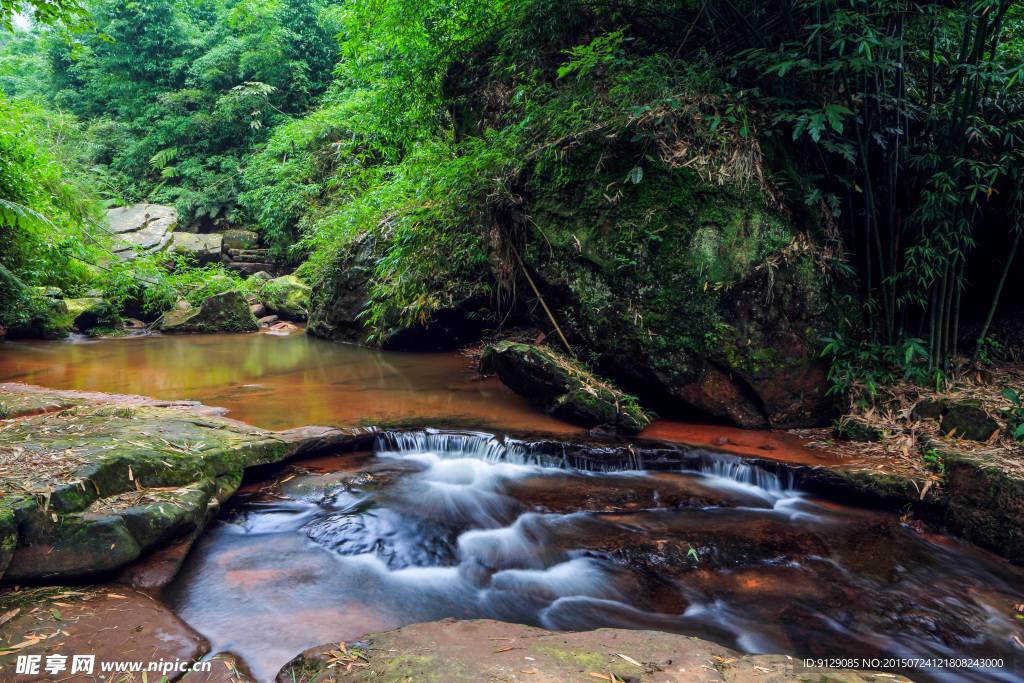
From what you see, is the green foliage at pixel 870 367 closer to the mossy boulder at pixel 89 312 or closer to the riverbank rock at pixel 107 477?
the riverbank rock at pixel 107 477

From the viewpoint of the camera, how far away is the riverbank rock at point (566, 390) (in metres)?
5.06

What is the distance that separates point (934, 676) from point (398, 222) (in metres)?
6.83

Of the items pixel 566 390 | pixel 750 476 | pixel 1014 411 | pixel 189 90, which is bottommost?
pixel 750 476

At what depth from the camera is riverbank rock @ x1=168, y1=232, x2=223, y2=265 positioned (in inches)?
648

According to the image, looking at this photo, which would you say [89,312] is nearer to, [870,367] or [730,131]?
[730,131]

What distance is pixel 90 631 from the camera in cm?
229

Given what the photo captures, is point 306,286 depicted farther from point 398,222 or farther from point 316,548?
point 316,548

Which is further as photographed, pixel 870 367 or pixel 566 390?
pixel 566 390

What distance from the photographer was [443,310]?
9328 mm

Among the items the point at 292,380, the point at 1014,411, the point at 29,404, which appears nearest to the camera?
the point at 1014,411

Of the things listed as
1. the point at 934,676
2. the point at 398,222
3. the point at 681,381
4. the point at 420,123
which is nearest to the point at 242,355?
the point at 398,222

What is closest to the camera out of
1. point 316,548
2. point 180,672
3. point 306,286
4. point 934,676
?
point 180,672

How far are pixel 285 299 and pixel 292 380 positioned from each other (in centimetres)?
835

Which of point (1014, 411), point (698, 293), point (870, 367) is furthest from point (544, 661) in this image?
point (870, 367)
